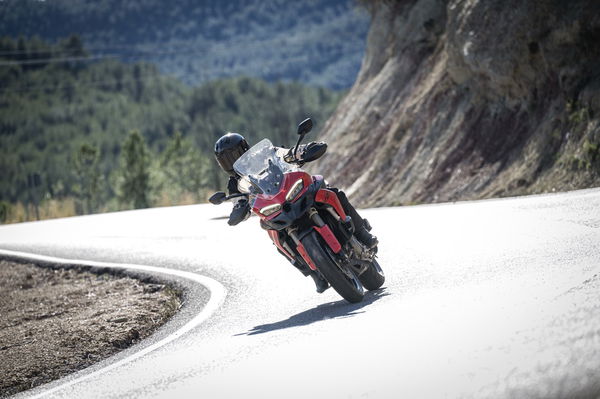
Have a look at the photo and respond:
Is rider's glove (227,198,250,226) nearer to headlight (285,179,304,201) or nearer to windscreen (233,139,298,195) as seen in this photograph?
windscreen (233,139,298,195)

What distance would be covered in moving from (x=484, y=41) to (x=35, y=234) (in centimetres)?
1201

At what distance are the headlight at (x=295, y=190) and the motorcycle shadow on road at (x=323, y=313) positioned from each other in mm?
1053

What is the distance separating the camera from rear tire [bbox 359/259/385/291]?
26.4 feet

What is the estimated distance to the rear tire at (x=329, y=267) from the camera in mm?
7125

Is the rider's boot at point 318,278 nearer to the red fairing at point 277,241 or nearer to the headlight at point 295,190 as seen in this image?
the red fairing at point 277,241

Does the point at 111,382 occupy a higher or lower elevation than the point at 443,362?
higher

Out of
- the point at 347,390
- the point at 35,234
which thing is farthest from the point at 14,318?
the point at 35,234

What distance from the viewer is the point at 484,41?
65.3ft

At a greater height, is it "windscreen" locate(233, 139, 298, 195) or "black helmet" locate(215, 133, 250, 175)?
"black helmet" locate(215, 133, 250, 175)

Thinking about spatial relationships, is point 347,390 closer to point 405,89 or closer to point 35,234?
point 35,234

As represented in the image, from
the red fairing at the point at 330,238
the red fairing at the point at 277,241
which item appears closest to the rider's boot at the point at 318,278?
the red fairing at the point at 277,241

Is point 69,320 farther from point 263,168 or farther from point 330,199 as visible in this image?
point 330,199

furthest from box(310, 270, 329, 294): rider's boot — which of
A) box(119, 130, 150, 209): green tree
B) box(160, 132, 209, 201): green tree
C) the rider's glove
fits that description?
box(160, 132, 209, 201): green tree

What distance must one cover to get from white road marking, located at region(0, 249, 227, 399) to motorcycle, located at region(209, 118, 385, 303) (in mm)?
1284
